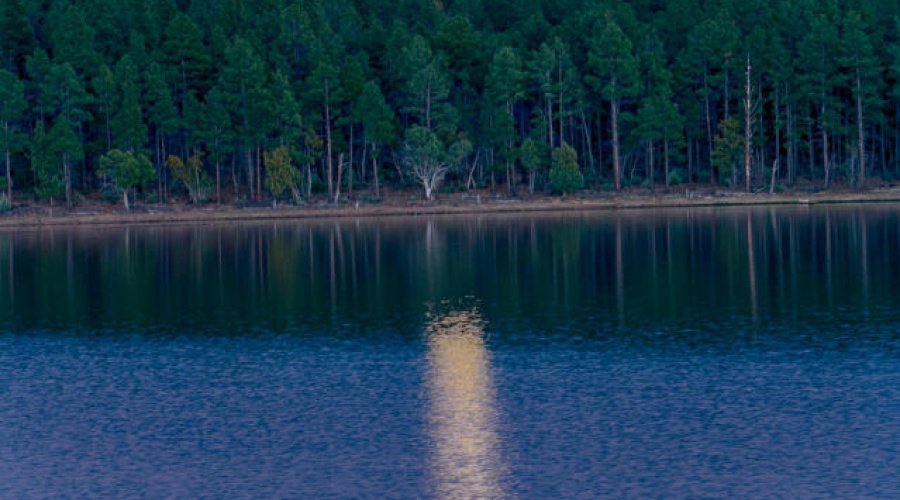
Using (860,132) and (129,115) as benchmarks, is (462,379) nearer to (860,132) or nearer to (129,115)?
(129,115)

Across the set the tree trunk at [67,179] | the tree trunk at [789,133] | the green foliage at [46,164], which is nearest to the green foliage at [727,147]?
the tree trunk at [789,133]

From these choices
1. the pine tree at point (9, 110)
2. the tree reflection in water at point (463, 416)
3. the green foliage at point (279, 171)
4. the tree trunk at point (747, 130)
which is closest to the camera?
the tree reflection in water at point (463, 416)

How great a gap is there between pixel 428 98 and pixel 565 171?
16161 millimetres

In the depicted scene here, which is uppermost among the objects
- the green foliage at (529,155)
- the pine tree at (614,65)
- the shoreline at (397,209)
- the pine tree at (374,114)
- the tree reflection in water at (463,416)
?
the pine tree at (614,65)

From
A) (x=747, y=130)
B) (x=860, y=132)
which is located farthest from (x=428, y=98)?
(x=860, y=132)

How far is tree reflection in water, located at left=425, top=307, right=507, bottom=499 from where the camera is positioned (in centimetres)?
1605

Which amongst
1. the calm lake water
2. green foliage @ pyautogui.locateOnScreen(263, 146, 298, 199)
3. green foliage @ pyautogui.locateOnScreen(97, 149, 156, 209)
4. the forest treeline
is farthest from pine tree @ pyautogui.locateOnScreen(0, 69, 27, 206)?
the calm lake water

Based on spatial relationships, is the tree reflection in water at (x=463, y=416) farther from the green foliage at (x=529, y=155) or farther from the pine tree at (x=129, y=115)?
the pine tree at (x=129, y=115)

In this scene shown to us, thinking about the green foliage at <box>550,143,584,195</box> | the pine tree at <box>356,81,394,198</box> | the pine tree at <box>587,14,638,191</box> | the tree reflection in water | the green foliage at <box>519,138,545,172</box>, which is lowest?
the tree reflection in water

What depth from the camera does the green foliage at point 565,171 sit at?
346ft

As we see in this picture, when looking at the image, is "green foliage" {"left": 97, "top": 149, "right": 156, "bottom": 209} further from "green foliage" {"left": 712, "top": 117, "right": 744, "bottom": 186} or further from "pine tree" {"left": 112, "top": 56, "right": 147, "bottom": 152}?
"green foliage" {"left": 712, "top": 117, "right": 744, "bottom": 186}

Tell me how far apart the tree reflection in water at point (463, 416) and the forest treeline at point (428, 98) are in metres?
78.1

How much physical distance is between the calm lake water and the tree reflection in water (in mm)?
70

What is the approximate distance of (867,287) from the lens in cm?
3700
